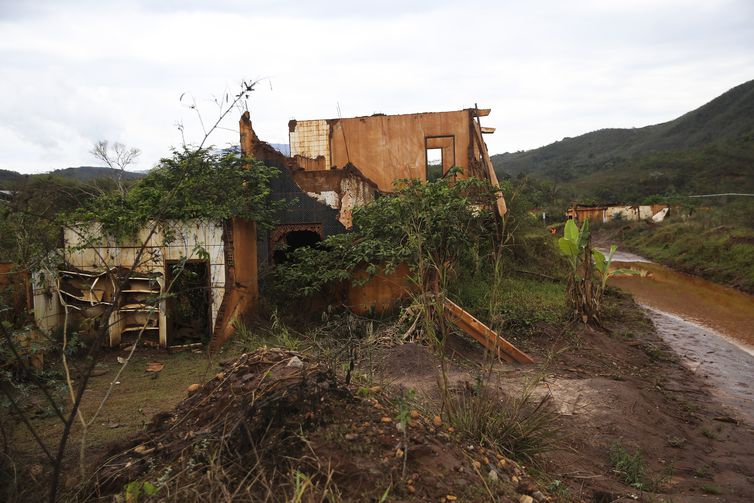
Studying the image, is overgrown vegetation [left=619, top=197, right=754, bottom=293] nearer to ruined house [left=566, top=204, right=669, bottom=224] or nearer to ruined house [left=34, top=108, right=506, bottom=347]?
ruined house [left=566, top=204, right=669, bottom=224]

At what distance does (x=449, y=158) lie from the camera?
14.6 metres

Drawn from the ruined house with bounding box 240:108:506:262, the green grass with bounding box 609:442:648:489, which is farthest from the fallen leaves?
the green grass with bounding box 609:442:648:489

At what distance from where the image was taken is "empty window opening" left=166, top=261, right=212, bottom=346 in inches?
364

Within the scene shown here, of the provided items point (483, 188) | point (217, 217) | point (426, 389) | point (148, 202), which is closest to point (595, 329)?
point (483, 188)

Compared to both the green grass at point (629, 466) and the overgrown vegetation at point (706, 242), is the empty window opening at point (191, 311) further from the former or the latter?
the overgrown vegetation at point (706, 242)

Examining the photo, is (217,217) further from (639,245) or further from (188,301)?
(639,245)

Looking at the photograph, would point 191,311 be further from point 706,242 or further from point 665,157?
point 665,157

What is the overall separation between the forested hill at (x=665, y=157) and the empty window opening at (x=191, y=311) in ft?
110

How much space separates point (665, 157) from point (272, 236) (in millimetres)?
51133

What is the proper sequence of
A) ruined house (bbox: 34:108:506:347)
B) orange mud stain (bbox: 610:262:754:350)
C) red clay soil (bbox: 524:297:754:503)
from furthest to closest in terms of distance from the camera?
1. orange mud stain (bbox: 610:262:754:350)
2. ruined house (bbox: 34:108:506:347)
3. red clay soil (bbox: 524:297:754:503)

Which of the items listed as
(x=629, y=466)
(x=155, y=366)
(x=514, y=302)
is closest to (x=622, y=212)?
(x=514, y=302)

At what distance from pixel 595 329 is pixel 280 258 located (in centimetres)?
704

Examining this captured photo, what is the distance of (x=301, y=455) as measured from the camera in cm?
329

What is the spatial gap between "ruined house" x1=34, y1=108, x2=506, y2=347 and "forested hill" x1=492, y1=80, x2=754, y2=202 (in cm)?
2655
